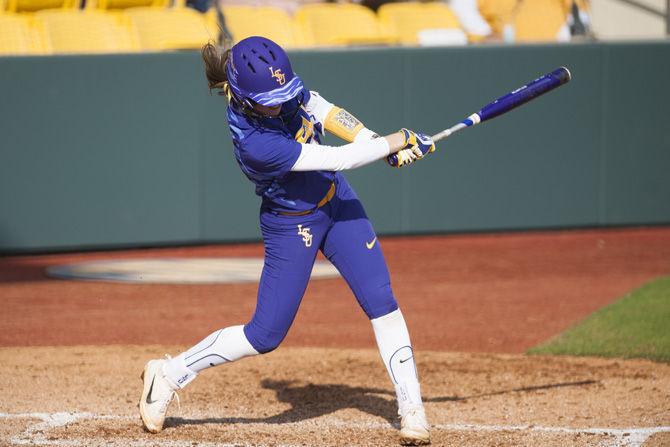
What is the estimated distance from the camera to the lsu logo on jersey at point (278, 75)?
15.6 ft

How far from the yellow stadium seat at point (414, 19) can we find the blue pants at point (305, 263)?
752cm

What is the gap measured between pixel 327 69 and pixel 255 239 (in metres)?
1.83

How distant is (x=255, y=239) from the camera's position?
11.5m

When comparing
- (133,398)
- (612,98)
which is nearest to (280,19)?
(612,98)

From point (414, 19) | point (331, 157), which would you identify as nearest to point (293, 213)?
point (331, 157)

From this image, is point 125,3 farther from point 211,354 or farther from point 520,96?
point 211,354

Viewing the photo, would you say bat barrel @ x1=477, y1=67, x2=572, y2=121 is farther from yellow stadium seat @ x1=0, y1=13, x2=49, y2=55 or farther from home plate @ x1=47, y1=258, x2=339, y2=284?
yellow stadium seat @ x1=0, y1=13, x2=49, y2=55

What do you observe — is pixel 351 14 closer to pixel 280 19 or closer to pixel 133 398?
pixel 280 19

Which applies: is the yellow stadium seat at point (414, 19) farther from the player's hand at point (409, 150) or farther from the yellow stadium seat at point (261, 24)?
the player's hand at point (409, 150)

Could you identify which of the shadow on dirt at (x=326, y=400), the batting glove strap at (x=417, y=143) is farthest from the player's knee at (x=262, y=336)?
the batting glove strap at (x=417, y=143)

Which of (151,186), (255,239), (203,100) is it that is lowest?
(255,239)

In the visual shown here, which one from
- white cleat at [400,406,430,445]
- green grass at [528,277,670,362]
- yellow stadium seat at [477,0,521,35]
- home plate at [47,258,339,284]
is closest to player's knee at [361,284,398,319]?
white cleat at [400,406,430,445]

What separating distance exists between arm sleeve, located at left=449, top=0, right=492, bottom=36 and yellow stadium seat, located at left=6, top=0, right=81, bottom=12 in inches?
162

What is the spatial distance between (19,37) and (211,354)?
20.9 feet
